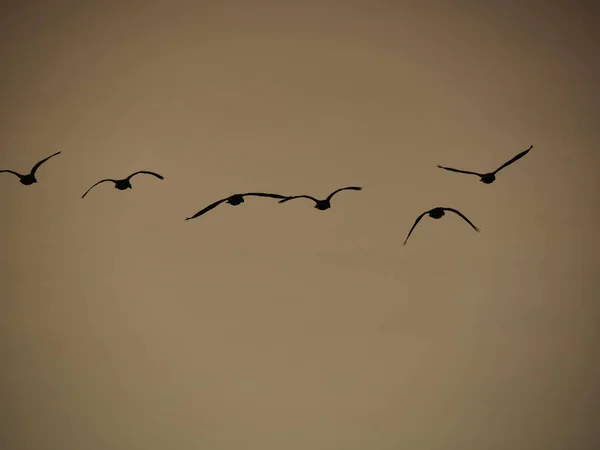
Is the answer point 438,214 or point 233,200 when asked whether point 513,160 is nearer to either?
point 438,214

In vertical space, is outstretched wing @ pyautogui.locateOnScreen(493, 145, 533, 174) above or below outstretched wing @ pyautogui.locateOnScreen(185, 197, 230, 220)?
above

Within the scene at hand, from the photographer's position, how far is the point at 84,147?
1.35 m

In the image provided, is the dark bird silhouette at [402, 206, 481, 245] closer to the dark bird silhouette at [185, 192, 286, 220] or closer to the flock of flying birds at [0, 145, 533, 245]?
the flock of flying birds at [0, 145, 533, 245]

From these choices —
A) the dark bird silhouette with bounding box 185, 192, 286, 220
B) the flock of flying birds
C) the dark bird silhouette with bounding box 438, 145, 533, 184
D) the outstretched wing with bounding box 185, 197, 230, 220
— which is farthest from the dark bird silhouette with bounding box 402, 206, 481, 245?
the outstretched wing with bounding box 185, 197, 230, 220

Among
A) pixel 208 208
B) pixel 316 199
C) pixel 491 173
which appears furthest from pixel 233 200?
pixel 491 173

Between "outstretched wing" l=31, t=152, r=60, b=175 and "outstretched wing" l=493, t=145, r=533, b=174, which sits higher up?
"outstretched wing" l=493, t=145, r=533, b=174

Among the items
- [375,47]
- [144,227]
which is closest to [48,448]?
[144,227]

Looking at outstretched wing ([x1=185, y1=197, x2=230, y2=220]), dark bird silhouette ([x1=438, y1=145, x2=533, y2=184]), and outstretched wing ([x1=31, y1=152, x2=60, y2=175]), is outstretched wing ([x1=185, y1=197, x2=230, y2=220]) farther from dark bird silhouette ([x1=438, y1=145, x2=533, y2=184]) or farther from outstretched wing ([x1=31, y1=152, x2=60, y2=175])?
dark bird silhouette ([x1=438, y1=145, x2=533, y2=184])

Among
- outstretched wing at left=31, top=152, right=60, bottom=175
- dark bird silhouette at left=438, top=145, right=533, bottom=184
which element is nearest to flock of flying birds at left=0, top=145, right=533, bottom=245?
dark bird silhouette at left=438, top=145, right=533, bottom=184

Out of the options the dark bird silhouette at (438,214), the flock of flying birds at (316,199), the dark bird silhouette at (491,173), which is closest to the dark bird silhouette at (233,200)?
the flock of flying birds at (316,199)

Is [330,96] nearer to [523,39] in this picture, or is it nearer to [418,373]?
[523,39]

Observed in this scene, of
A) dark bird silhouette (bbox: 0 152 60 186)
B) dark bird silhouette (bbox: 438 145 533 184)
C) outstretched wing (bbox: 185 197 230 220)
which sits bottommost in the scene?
outstretched wing (bbox: 185 197 230 220)

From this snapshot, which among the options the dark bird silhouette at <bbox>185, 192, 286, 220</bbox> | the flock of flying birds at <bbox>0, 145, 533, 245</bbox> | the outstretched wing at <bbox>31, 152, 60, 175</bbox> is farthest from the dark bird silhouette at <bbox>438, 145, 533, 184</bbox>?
the outstretched wing at <bbox>31, 152, 60, 175</bbox>

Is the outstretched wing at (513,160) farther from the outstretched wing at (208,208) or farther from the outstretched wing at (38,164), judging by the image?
the outstretched wing at (38,164)
